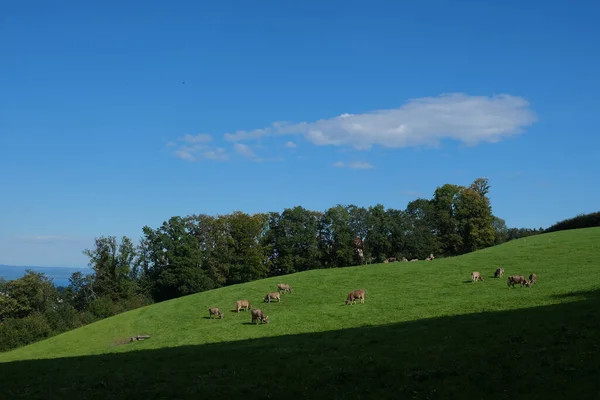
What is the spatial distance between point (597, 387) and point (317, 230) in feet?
299

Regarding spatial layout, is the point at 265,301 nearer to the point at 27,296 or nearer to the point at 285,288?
the point at 285,288

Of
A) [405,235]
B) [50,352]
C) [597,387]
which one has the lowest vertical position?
[50,352]

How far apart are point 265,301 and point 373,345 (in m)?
23.4

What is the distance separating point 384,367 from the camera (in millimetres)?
17156

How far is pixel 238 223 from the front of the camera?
3878 inches

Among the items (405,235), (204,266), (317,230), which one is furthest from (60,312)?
(405,235)

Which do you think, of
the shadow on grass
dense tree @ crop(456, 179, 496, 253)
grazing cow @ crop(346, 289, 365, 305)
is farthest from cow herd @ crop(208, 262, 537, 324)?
dense tree @ crop(456, 179, 496, 253)

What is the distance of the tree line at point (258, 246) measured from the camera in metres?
93.1

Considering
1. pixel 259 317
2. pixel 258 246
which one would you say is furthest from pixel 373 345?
pixel 258 246

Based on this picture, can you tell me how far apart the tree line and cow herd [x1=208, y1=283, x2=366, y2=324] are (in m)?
44.9

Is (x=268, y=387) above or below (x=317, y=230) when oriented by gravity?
below

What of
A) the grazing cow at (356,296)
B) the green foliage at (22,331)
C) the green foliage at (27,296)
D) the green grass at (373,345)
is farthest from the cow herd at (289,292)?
the green foliage at (27,296)

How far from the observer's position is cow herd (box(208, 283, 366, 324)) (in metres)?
35.9

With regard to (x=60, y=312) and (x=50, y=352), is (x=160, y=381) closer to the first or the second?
(x=50, y=352)
